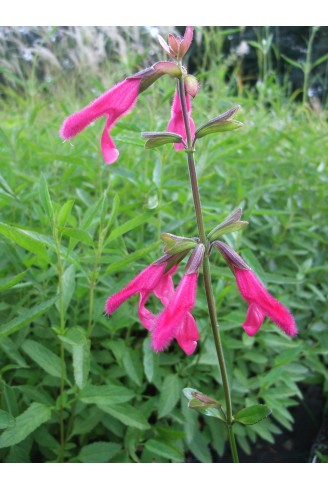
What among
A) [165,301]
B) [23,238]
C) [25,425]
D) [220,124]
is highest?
[220,124]

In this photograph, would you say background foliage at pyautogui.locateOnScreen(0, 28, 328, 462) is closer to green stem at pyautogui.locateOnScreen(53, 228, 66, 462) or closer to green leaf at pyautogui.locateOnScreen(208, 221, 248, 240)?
green stem at pyautogui.locateOnScreen(53, 228, 66, 462)

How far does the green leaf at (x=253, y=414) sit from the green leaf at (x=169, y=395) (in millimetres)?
375

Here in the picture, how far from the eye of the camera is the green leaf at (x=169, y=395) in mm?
1104

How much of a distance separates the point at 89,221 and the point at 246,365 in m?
0.85

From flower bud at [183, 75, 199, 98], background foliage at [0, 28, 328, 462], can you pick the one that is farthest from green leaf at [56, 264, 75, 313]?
flower bud at [183, 75, 199, 98]

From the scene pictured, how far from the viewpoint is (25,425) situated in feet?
2.89

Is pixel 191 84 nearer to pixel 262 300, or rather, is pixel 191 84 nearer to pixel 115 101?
pixel 115 101

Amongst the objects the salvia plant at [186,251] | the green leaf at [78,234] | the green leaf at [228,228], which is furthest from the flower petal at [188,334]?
the green leaf at [78,234]

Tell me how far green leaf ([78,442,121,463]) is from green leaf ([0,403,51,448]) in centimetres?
16

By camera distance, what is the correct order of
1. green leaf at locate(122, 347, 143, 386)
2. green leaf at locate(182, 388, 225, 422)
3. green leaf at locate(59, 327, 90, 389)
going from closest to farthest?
green leaf at locate(182, 388, 225, 422), green leaf at locate(59, 327, 90, 389), green leaf at locate(122, 347, 143, 386)

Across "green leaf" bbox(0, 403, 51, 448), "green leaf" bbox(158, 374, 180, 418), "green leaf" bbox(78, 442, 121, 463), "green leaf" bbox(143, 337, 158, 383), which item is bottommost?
"green leaf" bbox(158, 374, 180, 418)

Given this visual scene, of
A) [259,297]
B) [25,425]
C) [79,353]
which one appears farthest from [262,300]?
[25,425]

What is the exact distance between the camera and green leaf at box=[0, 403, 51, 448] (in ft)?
2.81

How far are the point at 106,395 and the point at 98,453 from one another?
16cm
